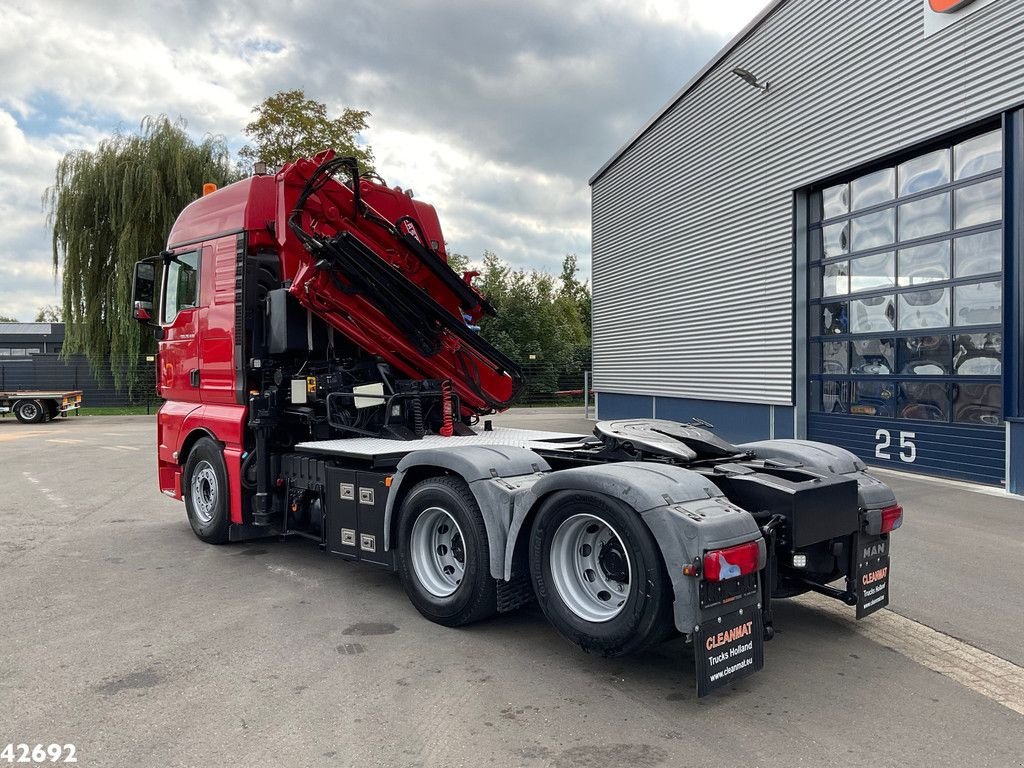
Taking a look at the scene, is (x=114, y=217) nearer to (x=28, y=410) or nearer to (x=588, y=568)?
(x=28, y=410)

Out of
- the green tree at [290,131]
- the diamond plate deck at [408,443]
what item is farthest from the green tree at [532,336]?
the diamond plate deck at [408,443]

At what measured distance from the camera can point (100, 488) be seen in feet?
35.2

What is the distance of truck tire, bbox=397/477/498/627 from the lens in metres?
4.45

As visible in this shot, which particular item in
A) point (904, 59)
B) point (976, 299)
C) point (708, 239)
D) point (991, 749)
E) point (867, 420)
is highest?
point (904, 59)

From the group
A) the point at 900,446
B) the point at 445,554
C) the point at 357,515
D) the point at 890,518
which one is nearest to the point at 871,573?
the point at 890,518

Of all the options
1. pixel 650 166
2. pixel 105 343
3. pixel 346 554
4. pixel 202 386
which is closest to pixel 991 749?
pixel 346 554

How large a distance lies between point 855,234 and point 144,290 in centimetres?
1102

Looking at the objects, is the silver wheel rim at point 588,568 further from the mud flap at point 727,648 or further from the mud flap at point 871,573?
the mud flap at point 871,573

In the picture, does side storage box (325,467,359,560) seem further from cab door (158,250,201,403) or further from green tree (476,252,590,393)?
green tree (476,252,590,393)

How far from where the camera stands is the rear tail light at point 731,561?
3.31 metres

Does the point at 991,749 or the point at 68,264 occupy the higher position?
the point at 68,264

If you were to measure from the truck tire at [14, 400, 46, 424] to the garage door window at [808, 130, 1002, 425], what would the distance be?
24.1 m

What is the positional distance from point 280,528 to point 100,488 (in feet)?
17.8

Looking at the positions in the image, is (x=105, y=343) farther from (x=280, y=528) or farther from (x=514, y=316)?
(x=280, y=528)
